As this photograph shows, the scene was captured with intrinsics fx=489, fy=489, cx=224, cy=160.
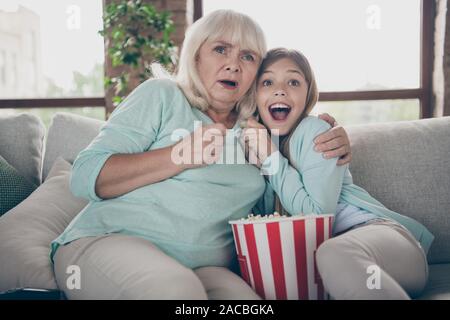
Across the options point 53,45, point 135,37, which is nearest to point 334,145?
point 135,37

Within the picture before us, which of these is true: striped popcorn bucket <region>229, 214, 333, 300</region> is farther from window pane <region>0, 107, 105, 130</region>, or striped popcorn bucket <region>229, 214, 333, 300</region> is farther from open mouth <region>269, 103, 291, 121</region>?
window pane <region>0, 107, 105, 130</region>

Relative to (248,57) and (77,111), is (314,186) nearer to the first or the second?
(248,57)

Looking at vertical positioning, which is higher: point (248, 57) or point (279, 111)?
point (248, 57)

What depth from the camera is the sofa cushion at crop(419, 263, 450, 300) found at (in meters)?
1.40

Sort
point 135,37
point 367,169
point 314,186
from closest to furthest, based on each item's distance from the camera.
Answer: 1. point 314,186
2. point 367,169
3. point 135,37

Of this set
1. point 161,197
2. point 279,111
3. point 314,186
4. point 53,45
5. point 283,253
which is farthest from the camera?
point 53,45

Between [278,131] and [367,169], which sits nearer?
[278,131]

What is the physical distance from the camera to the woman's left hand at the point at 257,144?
5.06ft

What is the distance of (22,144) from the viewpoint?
196 cm

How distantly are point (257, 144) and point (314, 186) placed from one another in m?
0.22

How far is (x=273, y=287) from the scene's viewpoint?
51.4 inches

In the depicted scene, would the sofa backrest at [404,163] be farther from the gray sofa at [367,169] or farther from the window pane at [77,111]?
the window pane at [77,111]

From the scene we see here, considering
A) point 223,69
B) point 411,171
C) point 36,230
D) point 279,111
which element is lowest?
point 36,230

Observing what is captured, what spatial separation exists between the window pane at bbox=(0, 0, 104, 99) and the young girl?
1.99m
